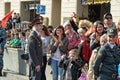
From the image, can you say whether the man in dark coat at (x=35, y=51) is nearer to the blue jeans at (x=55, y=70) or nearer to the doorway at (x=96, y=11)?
the blue jeans at (x=55, y=70)

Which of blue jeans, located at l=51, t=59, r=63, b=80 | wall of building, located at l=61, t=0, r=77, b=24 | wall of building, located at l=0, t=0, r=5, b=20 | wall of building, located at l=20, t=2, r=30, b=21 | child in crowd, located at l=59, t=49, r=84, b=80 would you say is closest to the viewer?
child in crowd, located at l=59, t=49, r=84, b=80

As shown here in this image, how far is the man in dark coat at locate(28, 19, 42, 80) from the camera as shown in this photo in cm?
909

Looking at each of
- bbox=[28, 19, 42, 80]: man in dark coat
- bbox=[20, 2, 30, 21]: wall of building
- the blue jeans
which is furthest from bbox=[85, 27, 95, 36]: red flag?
bbox=[20, 2, 30, 21]: wall of building

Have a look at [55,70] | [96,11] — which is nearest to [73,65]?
[55,70]

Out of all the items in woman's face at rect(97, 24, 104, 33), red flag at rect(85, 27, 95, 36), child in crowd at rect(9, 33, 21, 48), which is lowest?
child in crowd at rect(9, 33, 21, 48)

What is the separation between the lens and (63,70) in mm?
9656

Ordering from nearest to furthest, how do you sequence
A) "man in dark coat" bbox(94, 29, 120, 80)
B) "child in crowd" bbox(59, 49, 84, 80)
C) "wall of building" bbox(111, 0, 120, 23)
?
"man in dark coat" bbox(94, 29, 120, 80) → "child in crowd" bbox(59, 49, 84, 80) → "wall of building" bbox(111, 0, 120, 23)

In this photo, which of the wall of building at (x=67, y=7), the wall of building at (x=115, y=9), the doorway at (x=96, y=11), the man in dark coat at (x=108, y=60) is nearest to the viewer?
the man in dark coat at (x=108, y=60)

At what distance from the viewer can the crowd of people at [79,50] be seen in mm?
7387

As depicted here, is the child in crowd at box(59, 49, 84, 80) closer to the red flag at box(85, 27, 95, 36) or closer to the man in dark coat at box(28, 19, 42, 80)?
the red flag at box(85, 27, 95, 36)

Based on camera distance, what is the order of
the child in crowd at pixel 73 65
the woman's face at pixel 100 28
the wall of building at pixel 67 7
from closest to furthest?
the woman's face at pixel 100 28, the child in crowd at pixel 73 65, the wall of building at pixel 67 7

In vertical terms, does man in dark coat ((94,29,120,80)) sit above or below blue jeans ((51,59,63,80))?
above

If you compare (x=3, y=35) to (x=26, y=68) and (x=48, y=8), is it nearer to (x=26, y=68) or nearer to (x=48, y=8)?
(x=26, y=68)

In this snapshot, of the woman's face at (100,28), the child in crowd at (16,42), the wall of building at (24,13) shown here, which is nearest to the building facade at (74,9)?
the wall of building at (24,13)
